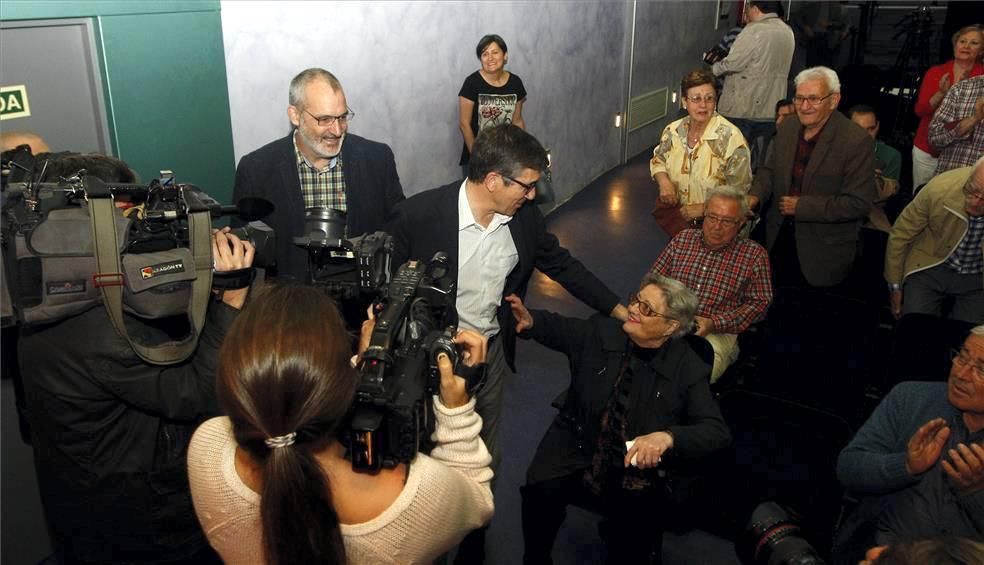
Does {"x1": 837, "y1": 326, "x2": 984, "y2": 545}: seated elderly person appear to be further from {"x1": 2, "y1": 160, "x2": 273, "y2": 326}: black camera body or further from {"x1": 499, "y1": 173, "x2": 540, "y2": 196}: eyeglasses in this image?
{"x1": 2, "y1": 160, "x2": 273, "y2": 326}: black camera body

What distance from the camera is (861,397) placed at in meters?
3.15

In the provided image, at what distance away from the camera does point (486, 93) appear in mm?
5336

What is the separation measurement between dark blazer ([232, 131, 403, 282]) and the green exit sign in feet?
2.44

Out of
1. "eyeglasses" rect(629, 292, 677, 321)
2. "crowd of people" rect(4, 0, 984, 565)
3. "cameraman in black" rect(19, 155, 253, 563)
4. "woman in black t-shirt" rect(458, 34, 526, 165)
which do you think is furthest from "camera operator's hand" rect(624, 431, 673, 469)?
"woman in black t-shirt" rect(458, 34, 526, 165)

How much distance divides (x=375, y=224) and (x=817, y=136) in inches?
92.5

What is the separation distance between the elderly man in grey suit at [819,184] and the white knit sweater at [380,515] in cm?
289

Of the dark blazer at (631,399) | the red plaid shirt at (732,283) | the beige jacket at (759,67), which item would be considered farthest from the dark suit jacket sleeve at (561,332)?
the beige jacket at (759,67)

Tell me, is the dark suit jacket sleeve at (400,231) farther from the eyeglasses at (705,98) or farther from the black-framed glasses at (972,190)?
the black-framed glasses at (972,190)

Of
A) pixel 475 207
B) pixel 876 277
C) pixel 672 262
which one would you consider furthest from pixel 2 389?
pixel 876 277

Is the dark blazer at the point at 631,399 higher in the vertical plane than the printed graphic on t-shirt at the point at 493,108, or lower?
lower

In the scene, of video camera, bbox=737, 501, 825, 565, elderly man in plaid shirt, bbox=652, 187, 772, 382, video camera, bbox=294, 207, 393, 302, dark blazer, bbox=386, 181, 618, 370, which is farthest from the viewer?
elderly man in plaid shirt, bbox=652, 187, 772, 382

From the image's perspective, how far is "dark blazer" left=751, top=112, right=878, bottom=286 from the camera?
3.88 metres

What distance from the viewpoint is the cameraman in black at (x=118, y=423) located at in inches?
68.3

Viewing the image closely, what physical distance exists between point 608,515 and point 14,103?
7.98 feet
